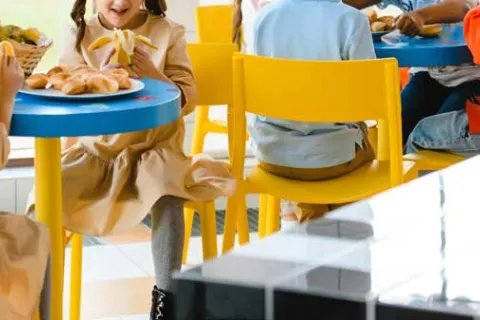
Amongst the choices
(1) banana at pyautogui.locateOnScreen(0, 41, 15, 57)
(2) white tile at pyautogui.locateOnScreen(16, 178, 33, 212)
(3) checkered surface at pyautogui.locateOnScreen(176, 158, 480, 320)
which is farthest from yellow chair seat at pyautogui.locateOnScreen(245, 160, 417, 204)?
Answer: (3) checkered surface at pyautogui.locateOnScreen(176, 158, 480, 320)

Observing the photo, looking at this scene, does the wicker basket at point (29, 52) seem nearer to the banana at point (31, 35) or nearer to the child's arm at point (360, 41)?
the banana at point (31, 35)

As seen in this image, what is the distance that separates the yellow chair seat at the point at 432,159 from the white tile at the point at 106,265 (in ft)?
3.49

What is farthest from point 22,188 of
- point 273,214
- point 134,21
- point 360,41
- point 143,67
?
point 360,41

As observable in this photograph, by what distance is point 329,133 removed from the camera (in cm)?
266

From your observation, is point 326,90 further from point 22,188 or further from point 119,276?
point 22,188

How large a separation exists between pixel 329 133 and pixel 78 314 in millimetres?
881

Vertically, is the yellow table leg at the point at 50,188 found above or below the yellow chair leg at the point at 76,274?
above

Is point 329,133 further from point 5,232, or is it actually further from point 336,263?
point 336,263

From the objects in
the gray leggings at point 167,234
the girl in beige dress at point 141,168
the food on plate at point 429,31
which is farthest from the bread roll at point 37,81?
the food on plate at point 429,31

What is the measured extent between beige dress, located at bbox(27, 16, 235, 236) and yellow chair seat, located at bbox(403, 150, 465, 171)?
0.59 meters

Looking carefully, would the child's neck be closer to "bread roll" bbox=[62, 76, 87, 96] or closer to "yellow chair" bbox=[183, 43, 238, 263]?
"yellow chair" bbox=[183, 43, 238, 263]

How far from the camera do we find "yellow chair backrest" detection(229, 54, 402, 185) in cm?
234

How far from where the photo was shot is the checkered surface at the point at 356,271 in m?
0.55

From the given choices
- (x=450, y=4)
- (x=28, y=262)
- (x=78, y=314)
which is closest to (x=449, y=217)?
(x=28, y=262)
